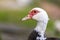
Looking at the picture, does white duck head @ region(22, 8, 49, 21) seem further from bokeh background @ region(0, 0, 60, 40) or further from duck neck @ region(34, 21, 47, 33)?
bokeh background @ region(0, 0, 60, 40)

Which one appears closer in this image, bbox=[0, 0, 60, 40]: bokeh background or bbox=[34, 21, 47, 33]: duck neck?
bbox=[34, 21, 47, 33]: duck neck

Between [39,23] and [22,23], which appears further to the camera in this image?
[22,23]

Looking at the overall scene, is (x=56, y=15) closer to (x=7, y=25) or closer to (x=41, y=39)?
(x=7, y=25)

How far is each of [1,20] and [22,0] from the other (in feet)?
4.03

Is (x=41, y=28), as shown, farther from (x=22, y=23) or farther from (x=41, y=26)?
(x=22, y=23)

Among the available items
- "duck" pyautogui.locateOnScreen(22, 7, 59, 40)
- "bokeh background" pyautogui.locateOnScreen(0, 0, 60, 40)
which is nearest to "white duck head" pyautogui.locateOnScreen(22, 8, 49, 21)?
"duck" pyautogui.locateOnScreen(22, 7, 59, 40)

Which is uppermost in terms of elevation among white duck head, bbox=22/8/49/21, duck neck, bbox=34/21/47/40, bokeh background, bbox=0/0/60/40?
bokeh background, bbox=0/0/60/40

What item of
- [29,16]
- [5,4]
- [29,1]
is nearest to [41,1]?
→ [29,1]

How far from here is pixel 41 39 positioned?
3.77ft

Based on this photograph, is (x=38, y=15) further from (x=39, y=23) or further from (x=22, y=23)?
(x=22, y=23)

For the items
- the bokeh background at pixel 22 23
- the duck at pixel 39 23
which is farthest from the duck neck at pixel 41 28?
the bokeh background at pixel 22 23

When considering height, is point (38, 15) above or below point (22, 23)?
below

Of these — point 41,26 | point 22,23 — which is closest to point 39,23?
point 41,26

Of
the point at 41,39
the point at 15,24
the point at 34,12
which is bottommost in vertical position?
the point at 41,39
